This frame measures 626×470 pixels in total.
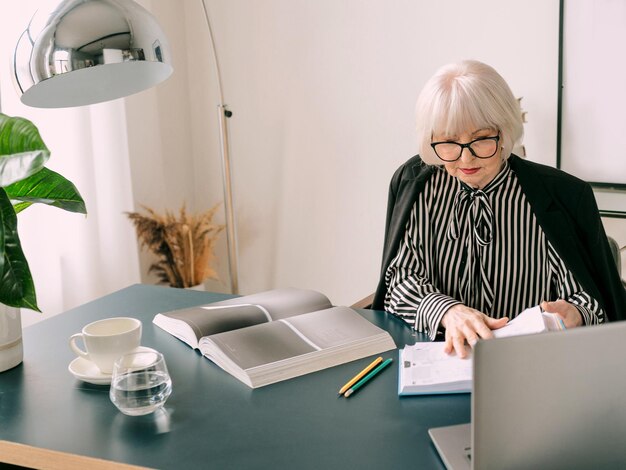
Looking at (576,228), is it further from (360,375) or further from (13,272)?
(13,272)

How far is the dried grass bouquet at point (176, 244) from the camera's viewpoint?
2.94 m

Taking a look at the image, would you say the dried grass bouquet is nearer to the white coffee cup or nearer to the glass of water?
the white coffee cup

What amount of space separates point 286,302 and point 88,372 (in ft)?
1.59

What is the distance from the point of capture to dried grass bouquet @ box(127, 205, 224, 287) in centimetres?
294

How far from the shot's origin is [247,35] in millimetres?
3219

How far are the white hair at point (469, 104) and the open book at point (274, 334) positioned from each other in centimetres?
48

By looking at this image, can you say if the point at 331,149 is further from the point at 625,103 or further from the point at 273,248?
the point at 625,103

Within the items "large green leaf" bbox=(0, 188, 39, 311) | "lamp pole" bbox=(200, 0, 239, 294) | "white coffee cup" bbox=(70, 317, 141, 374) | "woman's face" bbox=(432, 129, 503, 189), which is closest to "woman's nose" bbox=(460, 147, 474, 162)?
"woman's face" bbox=(432, 129, 503, 189)

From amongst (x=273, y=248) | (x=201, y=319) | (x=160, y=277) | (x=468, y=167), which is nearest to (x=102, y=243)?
(x=160, y=277)

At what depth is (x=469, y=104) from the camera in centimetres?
159

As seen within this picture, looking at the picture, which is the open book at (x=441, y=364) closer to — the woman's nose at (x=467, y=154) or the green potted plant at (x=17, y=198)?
the woman's nose at (x=467, y=154)

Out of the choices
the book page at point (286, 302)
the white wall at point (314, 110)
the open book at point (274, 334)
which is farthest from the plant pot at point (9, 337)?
the white wall at point (314, 110)

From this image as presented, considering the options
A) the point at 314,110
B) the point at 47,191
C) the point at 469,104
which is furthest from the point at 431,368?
the point at 314,110

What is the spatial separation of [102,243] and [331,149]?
105 cm
